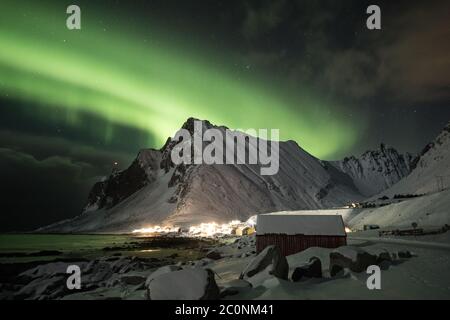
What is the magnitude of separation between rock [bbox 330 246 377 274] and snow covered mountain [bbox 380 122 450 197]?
11770 centimetres

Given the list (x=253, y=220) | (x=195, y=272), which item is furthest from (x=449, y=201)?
(x=253, y=220)

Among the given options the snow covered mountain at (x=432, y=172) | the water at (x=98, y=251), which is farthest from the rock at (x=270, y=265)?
the snow covered mountain at (x=432, y=172)

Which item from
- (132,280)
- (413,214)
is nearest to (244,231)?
(413,214)

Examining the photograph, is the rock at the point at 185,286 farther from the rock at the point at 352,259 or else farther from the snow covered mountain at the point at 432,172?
the snow covered mountain at the point at 432,172

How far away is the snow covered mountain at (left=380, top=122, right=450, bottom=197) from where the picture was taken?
13038 cm

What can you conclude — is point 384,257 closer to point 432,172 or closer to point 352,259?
point 352,259

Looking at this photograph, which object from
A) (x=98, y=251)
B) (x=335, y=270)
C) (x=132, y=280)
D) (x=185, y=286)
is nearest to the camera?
(x=185, y=286)

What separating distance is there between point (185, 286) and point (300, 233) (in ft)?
66.0

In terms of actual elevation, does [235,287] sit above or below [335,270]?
below

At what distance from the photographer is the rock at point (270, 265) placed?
1927 cm

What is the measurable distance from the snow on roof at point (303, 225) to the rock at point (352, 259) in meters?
12.3

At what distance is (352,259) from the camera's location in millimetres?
20234
